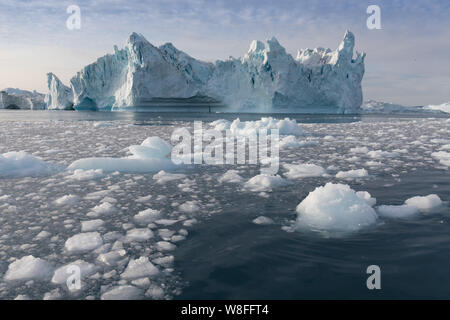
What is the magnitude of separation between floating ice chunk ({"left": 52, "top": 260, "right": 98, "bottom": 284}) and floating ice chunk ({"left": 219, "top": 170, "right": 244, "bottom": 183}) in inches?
103

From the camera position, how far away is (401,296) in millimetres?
1853

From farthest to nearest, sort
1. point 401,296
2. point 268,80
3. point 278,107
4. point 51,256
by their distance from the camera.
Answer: point 278,107 → point 268,80 → point 51,256 → point 401,296

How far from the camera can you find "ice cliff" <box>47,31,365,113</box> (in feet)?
129

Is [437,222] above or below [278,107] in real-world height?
below

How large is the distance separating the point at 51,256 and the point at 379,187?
3.92 meters

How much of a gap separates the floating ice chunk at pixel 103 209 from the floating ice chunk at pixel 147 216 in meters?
0.36

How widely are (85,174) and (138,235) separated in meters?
2.66

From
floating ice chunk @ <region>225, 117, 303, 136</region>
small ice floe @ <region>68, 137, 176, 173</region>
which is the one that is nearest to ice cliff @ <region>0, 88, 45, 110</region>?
floating ice chunk @ <region>225, 117, 303, 136</region>

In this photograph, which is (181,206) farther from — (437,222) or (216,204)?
(437,222)

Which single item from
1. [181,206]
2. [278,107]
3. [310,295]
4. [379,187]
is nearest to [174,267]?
[310,295]

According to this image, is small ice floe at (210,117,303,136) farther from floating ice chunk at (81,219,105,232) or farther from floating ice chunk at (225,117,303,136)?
floating ice chunk at (81,219,105,232)

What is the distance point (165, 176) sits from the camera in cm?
489

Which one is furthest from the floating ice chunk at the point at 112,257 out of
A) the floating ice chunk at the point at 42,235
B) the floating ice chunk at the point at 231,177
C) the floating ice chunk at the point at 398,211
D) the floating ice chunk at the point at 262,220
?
the floating ice chunk at the point at 398,211

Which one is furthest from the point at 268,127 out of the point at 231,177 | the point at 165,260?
the point at 165,260
